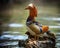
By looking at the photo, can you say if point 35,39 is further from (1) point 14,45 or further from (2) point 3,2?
(2) point 3,2

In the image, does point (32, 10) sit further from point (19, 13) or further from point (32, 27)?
point (19, 13)

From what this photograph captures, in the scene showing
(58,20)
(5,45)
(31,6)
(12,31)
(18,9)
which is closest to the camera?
(31,6)

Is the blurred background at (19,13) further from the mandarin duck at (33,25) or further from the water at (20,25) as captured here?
the mandarin duck at (33,25)

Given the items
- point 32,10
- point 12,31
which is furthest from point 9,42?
point 32,10

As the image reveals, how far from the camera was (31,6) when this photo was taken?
1.15 meters

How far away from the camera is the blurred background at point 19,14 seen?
185 centimetres

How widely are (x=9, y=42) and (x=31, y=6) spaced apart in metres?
0.43

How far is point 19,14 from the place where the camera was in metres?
2.10

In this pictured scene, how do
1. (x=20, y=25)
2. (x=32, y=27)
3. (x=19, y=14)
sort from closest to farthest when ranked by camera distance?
(x=32, y=27)
(x=20, y=25)
(x=19, y=14)

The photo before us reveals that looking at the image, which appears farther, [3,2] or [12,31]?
[3,2]

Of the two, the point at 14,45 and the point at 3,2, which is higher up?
the point at 3,2

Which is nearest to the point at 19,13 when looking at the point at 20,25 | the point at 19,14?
the point at 19,14

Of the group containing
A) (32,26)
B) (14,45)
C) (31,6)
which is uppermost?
(31,6)

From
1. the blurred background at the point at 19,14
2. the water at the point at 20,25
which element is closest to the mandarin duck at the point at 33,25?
the water at the point at 20,25
